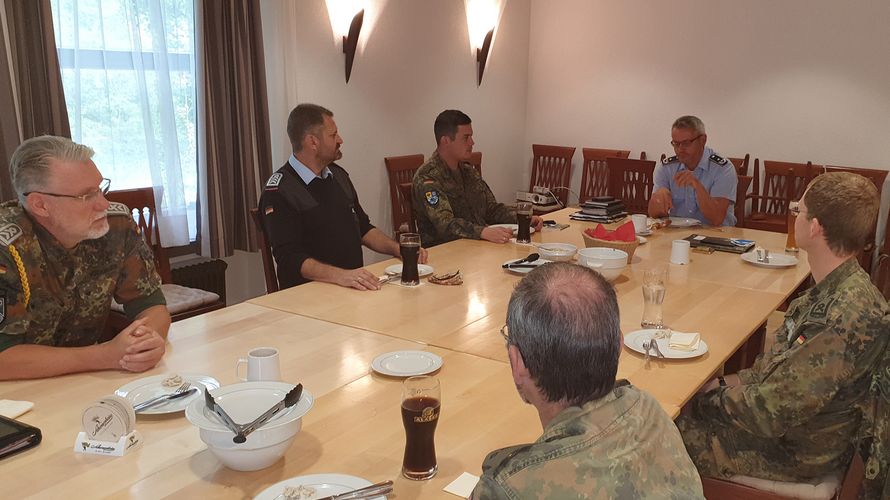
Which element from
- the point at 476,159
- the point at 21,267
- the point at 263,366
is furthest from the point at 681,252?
the point at 476,159

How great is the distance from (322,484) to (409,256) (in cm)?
139

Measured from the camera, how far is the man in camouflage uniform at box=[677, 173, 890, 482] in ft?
5.49

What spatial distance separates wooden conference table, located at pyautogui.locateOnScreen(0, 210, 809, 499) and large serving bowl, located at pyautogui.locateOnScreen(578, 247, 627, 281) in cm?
7

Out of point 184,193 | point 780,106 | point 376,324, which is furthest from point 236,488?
point 780,106

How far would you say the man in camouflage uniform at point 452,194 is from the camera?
→ 12.0 feet

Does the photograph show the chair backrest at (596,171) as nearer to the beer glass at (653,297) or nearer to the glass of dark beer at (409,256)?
the glass of dark beer at (409,256)

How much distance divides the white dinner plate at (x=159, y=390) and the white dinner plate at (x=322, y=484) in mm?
385

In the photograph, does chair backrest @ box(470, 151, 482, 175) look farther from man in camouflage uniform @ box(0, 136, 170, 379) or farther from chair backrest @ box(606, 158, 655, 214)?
man in camouflage uniform @ box(0, 136, 170, 379)

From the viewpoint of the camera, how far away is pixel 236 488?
1273 mm

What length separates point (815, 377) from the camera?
1.68 metres

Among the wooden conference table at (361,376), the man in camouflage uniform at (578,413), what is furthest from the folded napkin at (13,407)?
the man in camouflage uniform at (578,413)

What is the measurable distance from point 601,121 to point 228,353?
205 inches

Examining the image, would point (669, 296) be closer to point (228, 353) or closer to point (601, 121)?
point (228, 353)

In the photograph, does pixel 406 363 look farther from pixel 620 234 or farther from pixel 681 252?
pixel 681 252
